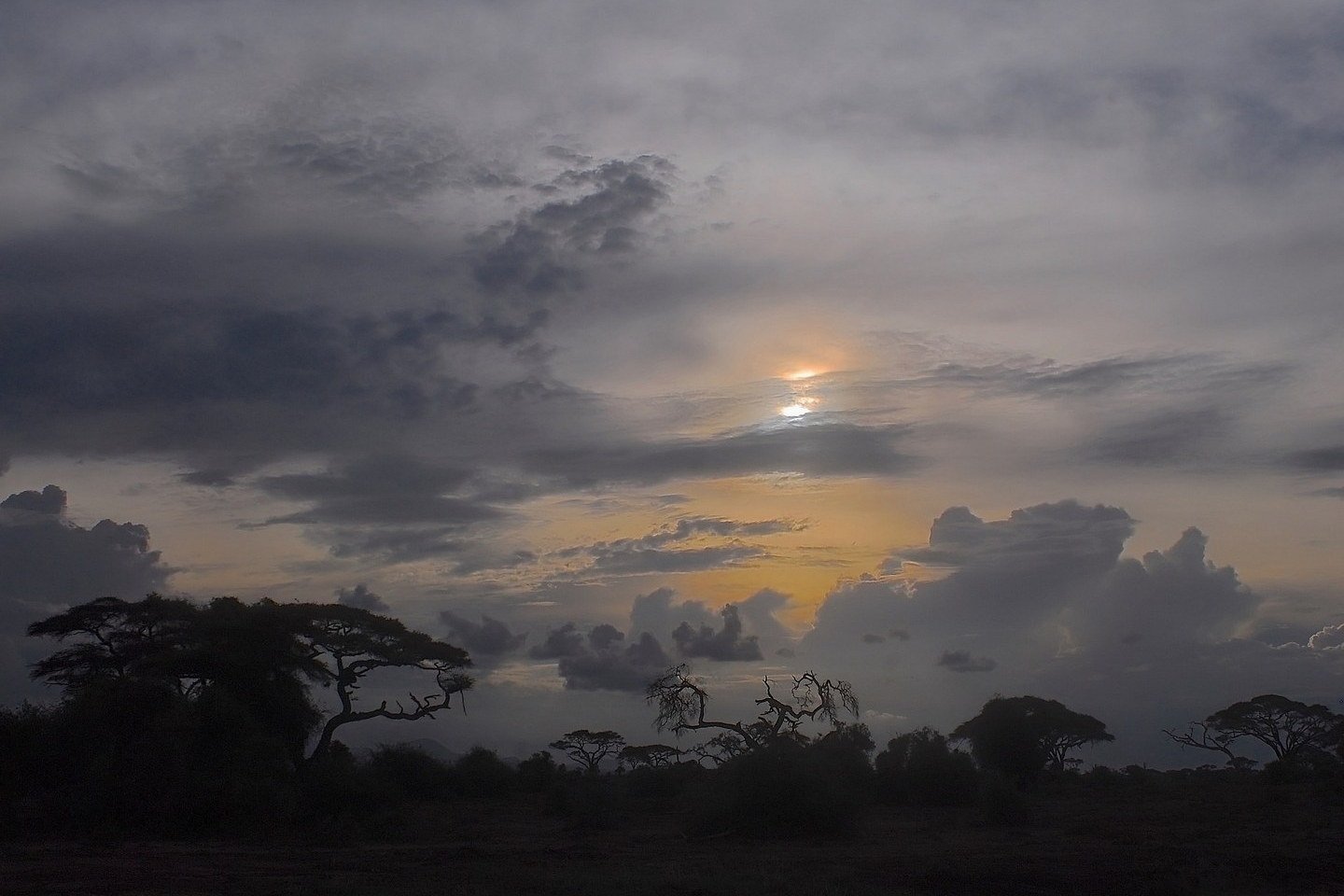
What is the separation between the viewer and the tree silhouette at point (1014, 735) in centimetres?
5644

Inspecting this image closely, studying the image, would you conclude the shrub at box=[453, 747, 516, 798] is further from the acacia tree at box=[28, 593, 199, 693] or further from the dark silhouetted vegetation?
the acacia tree at box=[28, 593, 199, 693]

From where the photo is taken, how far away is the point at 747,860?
2691cm

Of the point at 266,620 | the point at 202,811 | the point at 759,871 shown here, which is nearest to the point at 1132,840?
the point at 759,871

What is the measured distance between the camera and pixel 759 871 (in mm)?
23797

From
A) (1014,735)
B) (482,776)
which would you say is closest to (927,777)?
(1014,735)

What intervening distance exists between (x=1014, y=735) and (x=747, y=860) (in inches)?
1355

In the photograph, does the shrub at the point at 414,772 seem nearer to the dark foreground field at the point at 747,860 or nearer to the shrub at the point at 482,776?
the shrub at the point at 482,776

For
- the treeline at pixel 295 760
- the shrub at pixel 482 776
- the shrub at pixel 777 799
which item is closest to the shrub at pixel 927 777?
the treeline at pixel 295 760

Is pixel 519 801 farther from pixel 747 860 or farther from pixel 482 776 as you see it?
pixel 747 860

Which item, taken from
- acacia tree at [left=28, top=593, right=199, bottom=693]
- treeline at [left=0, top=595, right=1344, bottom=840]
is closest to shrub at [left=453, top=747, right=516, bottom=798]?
treeline at [left=0, top=595, right=1344, bottom=840]

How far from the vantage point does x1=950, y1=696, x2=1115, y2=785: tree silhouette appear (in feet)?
185

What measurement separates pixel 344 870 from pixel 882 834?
57.9 ft

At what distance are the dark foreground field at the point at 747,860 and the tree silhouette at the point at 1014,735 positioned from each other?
1735 centimetres

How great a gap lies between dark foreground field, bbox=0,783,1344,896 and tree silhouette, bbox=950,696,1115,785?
17354mm
